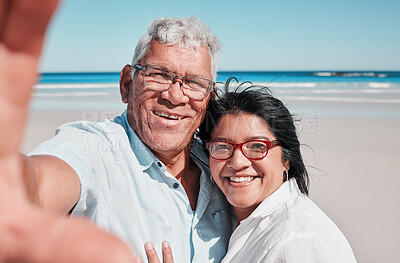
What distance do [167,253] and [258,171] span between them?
71 cm

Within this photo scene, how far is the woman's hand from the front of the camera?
2.00 meters

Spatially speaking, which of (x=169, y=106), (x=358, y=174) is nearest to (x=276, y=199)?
(x=169, y=106)

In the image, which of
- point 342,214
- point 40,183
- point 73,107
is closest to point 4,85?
point 40,183

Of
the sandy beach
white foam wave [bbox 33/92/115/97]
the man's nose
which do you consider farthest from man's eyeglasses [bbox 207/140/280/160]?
white foam wave [bbox 33/92/115/97]

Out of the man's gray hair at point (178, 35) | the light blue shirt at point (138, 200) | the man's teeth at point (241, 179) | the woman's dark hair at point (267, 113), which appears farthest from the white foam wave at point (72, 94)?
the man's teeth at point (241, 179)

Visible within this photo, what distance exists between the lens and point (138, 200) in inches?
83.4

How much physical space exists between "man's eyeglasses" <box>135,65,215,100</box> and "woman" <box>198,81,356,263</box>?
0.42ft

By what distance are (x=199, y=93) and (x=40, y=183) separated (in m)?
1.36

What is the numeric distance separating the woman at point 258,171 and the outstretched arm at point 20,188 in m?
1.58

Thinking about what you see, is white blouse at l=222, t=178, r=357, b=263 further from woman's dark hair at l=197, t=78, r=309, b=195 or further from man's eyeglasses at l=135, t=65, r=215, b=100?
man's eyeglasses at l=135, t=65, r=215, b=100

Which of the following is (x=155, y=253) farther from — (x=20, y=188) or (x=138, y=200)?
(x=20, y=188)

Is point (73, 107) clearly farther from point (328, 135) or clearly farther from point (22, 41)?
point (22, 41)

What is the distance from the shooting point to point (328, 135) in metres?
6.89

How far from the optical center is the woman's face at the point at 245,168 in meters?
2.23
